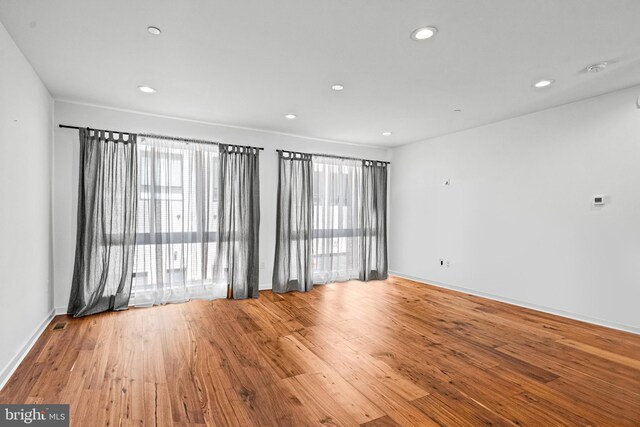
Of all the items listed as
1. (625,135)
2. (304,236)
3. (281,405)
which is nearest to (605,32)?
(625,135)

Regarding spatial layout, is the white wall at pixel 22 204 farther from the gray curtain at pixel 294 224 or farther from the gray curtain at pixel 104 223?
the gray curtain at pixel 294 224

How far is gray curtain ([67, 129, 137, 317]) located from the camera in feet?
12.1

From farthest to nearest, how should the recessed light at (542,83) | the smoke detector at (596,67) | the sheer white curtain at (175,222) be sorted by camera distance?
the sheer white curtain at (175,222), the recessed light at (542,83), the smoke detector at (596,67)

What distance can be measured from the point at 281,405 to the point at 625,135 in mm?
4326

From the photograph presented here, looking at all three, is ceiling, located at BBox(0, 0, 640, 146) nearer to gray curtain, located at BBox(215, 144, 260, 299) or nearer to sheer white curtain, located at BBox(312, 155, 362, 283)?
gray curtain, located at BBox(215, 144, 260, 299)

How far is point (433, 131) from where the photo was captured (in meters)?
5.00

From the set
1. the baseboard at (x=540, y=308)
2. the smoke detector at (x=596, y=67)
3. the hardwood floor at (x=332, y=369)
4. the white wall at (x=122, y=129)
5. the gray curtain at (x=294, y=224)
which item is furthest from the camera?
the gray curtain at (x=294, y=224)

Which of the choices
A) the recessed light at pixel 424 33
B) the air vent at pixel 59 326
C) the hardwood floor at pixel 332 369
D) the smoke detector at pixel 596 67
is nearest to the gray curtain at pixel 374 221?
the hardwood floor at pixel 332 369

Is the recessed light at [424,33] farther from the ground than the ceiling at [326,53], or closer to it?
closer to it

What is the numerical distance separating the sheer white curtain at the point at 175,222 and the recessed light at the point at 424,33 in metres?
3.18

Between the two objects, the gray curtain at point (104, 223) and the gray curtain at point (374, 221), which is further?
the gray curtain at point (374, 221)

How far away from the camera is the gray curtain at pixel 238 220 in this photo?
14.8ft

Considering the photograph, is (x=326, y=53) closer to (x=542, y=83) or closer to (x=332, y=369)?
(x=542, y=83)

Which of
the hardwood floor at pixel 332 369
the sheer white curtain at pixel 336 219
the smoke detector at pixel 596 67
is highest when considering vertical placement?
the smoke detector at pixel 596 67
